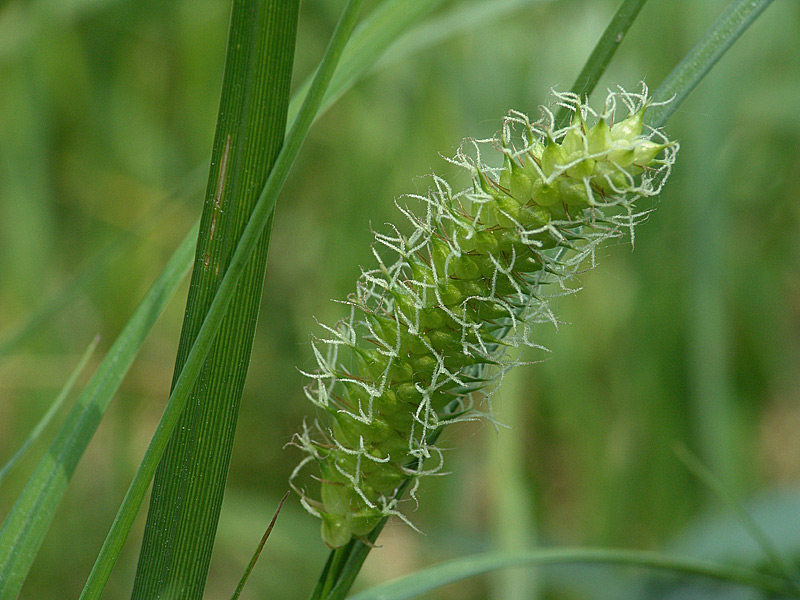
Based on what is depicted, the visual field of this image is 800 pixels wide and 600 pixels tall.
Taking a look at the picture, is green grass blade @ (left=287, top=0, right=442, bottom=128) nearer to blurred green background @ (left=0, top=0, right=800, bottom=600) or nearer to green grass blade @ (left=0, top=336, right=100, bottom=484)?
green grass blade @ (left=0, top=336, right=100, bottom=484)

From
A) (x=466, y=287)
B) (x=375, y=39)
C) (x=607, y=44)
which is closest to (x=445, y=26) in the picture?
(x=375, y=39)

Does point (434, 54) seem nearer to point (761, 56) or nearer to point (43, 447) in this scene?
point (761, 56)

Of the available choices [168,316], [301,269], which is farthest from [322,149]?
[168,316]

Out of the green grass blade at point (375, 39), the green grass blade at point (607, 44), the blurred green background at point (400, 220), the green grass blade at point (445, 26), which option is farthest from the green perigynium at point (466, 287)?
the blurred green background at point (400, 220)

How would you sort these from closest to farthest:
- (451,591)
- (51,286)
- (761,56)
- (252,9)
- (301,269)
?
1. (252,9)
2. (761,56)
3. (451,591)
4. (51,286)
5. (301,269)

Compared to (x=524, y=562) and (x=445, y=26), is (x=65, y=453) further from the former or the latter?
(x=445, y=26)

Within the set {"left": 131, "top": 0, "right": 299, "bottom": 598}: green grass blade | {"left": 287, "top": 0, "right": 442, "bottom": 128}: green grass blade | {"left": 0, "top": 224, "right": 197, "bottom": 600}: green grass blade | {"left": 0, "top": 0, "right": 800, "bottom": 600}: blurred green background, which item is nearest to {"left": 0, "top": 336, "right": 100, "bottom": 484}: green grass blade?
{"left": 0, "top": 224, "right": 197, "bottom": 600}: green grass blade

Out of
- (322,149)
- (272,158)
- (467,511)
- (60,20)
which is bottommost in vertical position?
(272,158)
